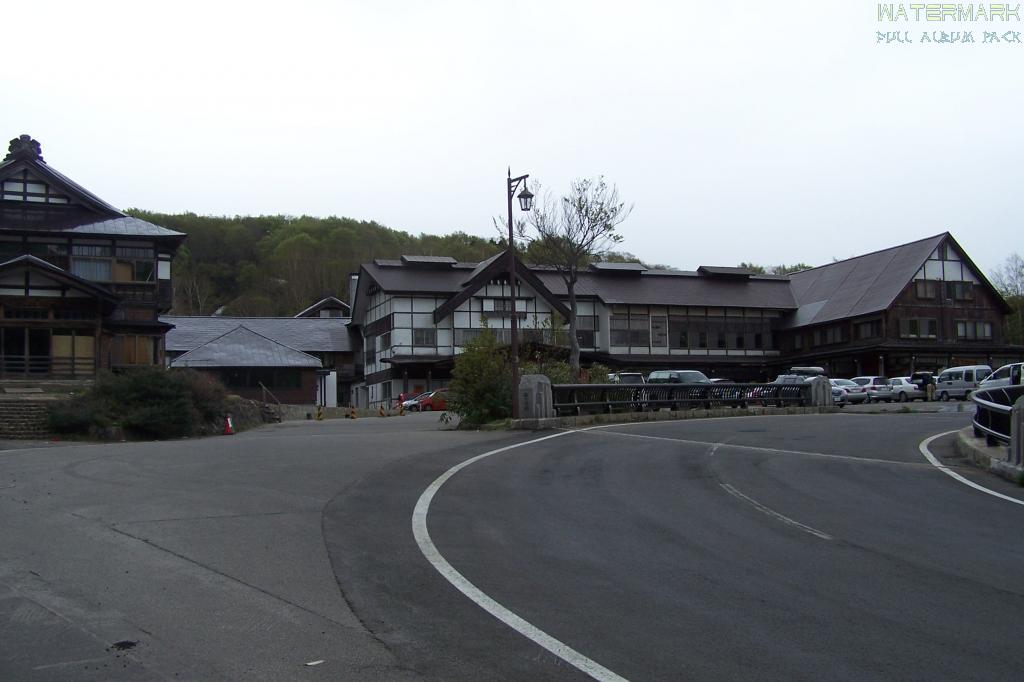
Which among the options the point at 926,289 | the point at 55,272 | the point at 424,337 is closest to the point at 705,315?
the point at 926,289

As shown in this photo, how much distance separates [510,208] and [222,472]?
15.4 m

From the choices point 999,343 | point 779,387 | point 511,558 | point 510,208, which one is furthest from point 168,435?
point 999,343

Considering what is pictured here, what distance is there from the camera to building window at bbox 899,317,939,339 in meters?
64.1

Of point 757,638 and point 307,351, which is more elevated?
point 307,351

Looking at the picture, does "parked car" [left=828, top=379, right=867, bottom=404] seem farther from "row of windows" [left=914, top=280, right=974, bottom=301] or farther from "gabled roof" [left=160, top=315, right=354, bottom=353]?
"gabled roof" [left=160, top=315, right=354, bottom=353]

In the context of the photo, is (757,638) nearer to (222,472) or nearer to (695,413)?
(222,472)

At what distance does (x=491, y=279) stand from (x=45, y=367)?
1178 inches

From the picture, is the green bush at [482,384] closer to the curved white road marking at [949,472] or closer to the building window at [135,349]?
the curved white road marking at [949,472]

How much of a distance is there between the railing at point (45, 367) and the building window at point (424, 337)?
23.6 m

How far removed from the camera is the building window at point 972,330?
220ft

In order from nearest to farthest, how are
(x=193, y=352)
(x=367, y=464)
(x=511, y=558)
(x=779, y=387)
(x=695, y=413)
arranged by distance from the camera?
(x=511, y=558) < (x=367, y=464) < (x=695, y=413) < (x=779, y=387) < (x=193, y=352)

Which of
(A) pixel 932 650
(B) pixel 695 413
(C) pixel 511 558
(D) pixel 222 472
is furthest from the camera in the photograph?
(B) pixel 695 413

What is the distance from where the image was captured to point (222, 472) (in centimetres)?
1437

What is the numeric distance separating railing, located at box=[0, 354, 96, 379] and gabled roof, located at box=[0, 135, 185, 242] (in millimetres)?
6708
